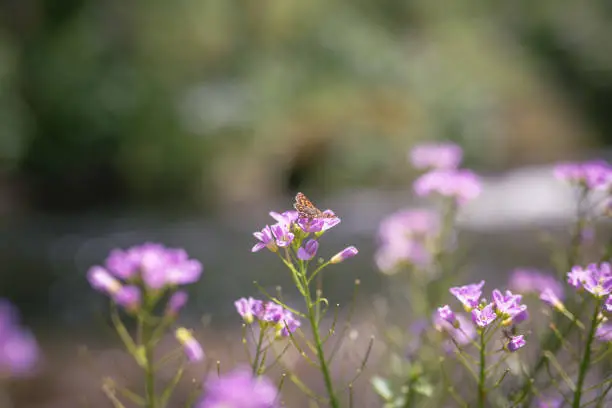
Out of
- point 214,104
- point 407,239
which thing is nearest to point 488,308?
point 407,239

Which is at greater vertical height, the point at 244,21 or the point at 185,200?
the point at 244,21

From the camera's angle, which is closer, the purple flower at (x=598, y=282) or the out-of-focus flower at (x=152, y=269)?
the purple flower at (x=598, y=282)

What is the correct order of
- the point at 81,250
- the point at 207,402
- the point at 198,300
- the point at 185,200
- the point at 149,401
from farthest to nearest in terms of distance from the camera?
the point at 185,200
the point at 81,250
the point at 198,300
the point at 149,401
the point at 207,402

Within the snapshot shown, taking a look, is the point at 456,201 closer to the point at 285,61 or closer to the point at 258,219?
the point at 258,219

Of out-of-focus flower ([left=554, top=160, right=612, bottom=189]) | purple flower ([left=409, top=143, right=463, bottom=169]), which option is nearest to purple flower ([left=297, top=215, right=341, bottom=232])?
out-of-focus flower ([left=554, top=160, right=612, bottom=189])

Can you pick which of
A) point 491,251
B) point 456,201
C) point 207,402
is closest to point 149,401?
point 207,402

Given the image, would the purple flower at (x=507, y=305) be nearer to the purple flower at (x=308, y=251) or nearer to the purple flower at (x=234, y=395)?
the purple flower at (x=308, y=251)

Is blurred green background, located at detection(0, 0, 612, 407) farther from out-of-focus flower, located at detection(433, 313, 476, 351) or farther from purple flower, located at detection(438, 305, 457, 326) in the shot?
purple flower, located at detection(438, 305, 457, 326)

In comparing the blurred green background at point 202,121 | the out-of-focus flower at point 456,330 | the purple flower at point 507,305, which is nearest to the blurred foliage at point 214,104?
the blurred green background at point 202,121

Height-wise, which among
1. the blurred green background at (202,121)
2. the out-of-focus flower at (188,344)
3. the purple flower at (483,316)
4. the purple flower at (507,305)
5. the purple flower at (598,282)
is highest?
the blurred green background at (202,121)
